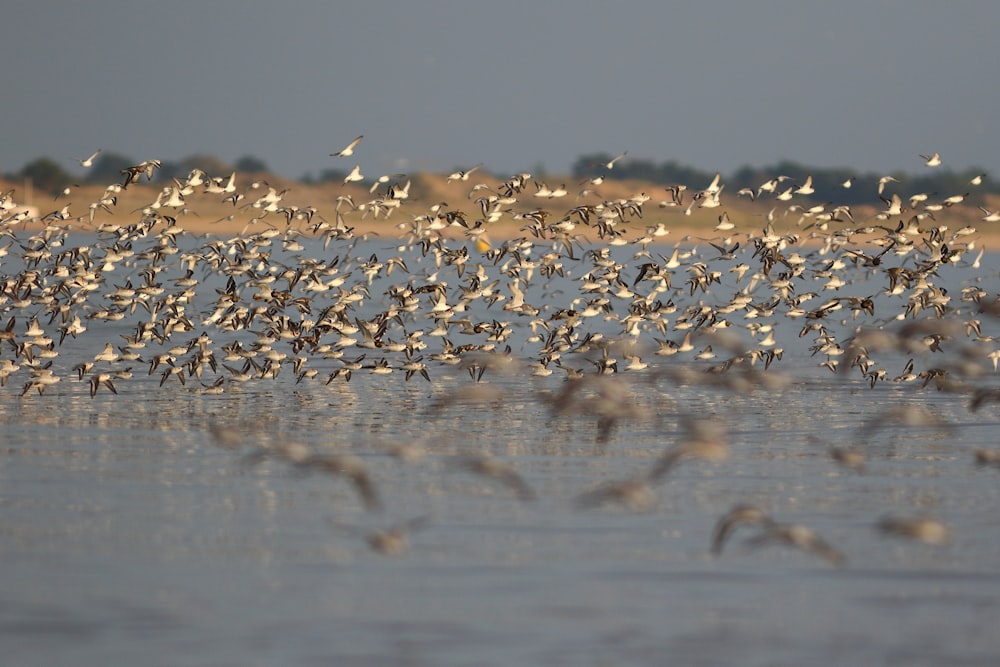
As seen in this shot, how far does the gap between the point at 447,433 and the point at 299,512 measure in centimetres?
737

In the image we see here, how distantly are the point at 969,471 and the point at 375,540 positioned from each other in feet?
37.2

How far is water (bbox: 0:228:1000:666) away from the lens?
17.0 m

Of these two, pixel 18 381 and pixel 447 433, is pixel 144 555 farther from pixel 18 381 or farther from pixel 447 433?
pixel 18 381

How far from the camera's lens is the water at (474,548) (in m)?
17.0

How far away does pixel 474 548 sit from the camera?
20.4 m

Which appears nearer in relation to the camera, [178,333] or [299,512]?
[299,512]

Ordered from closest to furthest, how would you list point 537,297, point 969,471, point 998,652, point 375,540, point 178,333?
point 998,652 → point 375,540 → point 969,471 → point 178,333 → point 537,297

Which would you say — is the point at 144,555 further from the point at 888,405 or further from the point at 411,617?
the point at 888,405

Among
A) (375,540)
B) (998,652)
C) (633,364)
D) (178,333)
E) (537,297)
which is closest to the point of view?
(998,652)

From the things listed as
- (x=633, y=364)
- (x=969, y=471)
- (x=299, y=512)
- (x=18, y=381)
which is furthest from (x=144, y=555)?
(x=633, y=364)

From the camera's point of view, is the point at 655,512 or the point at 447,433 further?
the point at 447,433

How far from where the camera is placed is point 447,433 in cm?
2955

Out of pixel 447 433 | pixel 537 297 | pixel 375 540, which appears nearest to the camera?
pixel 375 540

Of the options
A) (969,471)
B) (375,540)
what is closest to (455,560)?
(375,540)
